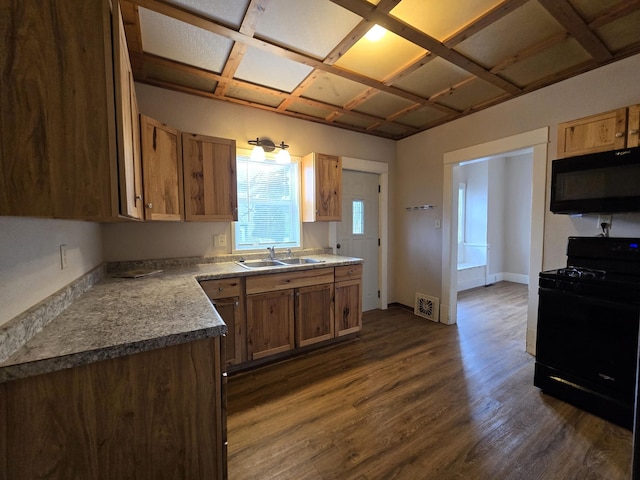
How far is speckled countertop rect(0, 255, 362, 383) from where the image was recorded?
82 centimetres

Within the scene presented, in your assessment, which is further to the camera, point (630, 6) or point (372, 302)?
point (372, 302)

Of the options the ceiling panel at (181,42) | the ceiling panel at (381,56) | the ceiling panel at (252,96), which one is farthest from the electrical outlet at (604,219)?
the ceiling panel at (181,42)

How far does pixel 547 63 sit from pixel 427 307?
9.34 feet

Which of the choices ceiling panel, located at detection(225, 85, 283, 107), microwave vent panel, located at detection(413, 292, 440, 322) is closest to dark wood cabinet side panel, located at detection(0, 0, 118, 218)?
ceiling panel, located at detection(225, 85, 283, 107)

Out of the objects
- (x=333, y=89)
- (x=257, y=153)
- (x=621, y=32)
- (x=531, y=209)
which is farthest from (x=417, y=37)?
(x=531, y=209)

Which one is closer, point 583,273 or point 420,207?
point 583,273

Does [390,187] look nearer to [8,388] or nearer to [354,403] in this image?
[354,403]

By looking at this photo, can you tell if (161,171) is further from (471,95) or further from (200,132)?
(471,95)

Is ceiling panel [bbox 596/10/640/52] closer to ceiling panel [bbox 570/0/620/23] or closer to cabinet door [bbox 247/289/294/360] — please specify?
ceiling panel [bbox 570/0/620/23]

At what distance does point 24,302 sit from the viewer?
1.00 meters

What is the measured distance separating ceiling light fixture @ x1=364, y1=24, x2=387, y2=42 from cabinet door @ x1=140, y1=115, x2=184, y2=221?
1718 mm

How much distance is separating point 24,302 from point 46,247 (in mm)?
335

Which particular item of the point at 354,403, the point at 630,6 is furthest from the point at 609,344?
the point at 630,6

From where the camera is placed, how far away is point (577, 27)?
176cm
